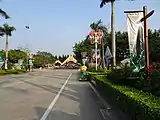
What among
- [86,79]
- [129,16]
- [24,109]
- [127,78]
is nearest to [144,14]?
[129,16]

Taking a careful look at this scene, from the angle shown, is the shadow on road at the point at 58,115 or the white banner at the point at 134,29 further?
the white banner at the point at 134,29

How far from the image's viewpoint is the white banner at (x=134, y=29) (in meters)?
12.4

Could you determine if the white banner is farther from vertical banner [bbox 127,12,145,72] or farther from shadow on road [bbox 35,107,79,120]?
shadow on road [bbox 35,107,79,120]

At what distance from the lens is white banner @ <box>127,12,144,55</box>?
12.4 m

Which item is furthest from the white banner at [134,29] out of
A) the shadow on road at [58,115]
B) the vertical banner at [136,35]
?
the shadow on road at [58,115]

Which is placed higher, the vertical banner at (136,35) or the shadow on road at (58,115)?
the vertical banner at (136,35)

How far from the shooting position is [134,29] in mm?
12344

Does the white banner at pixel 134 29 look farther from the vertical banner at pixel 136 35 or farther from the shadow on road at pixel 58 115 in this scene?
the shadow on road at pixel 58 115

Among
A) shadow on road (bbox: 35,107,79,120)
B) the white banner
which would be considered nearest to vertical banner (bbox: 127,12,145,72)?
the white banner

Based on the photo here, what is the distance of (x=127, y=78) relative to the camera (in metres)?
14.4

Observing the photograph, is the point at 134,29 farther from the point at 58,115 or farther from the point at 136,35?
the point at 58,115

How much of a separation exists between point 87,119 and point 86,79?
27.2m

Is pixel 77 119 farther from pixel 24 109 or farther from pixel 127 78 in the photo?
pixel 127 78

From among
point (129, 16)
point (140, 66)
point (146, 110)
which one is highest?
point (129, 16)
